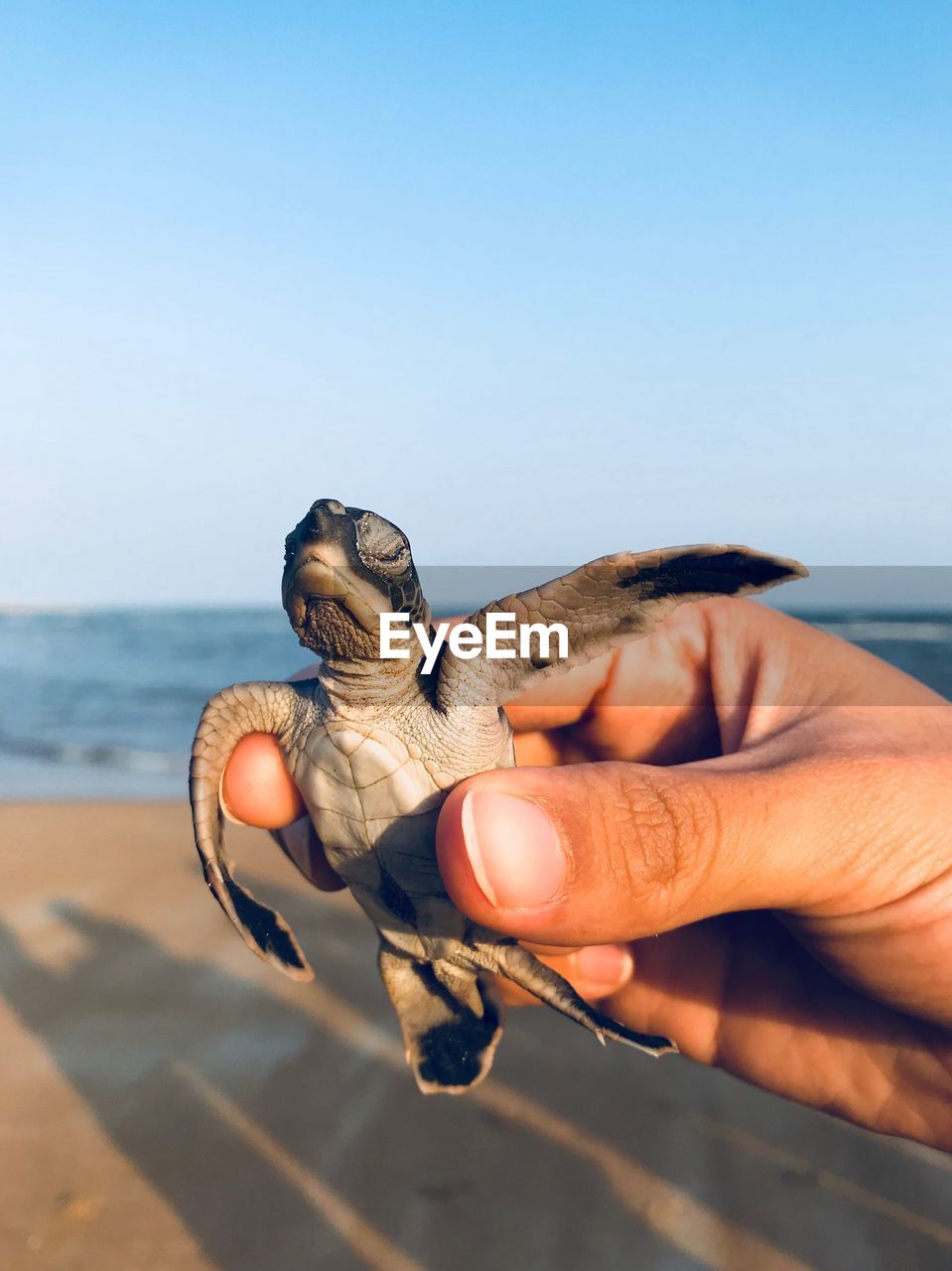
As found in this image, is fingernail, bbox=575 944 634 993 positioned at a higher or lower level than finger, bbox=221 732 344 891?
lower

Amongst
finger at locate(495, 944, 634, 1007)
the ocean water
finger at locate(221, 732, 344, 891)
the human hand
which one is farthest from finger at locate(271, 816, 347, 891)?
the ocean water

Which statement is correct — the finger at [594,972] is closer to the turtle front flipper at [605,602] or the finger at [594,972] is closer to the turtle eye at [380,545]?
the turtle front flipper at [605,602]

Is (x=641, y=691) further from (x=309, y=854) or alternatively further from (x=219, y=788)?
(x=219, y=788)

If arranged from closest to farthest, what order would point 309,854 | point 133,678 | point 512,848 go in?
point 512,848
point 309,854
point 133,678

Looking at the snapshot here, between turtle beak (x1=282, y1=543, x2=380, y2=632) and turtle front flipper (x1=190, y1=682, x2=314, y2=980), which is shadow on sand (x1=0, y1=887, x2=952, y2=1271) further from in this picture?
turtle beak (x1=282, y1=543, x2=380, y2=632)

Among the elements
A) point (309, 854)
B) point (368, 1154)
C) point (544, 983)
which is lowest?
point (368, 1154)

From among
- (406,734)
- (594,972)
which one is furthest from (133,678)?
(406,734)
